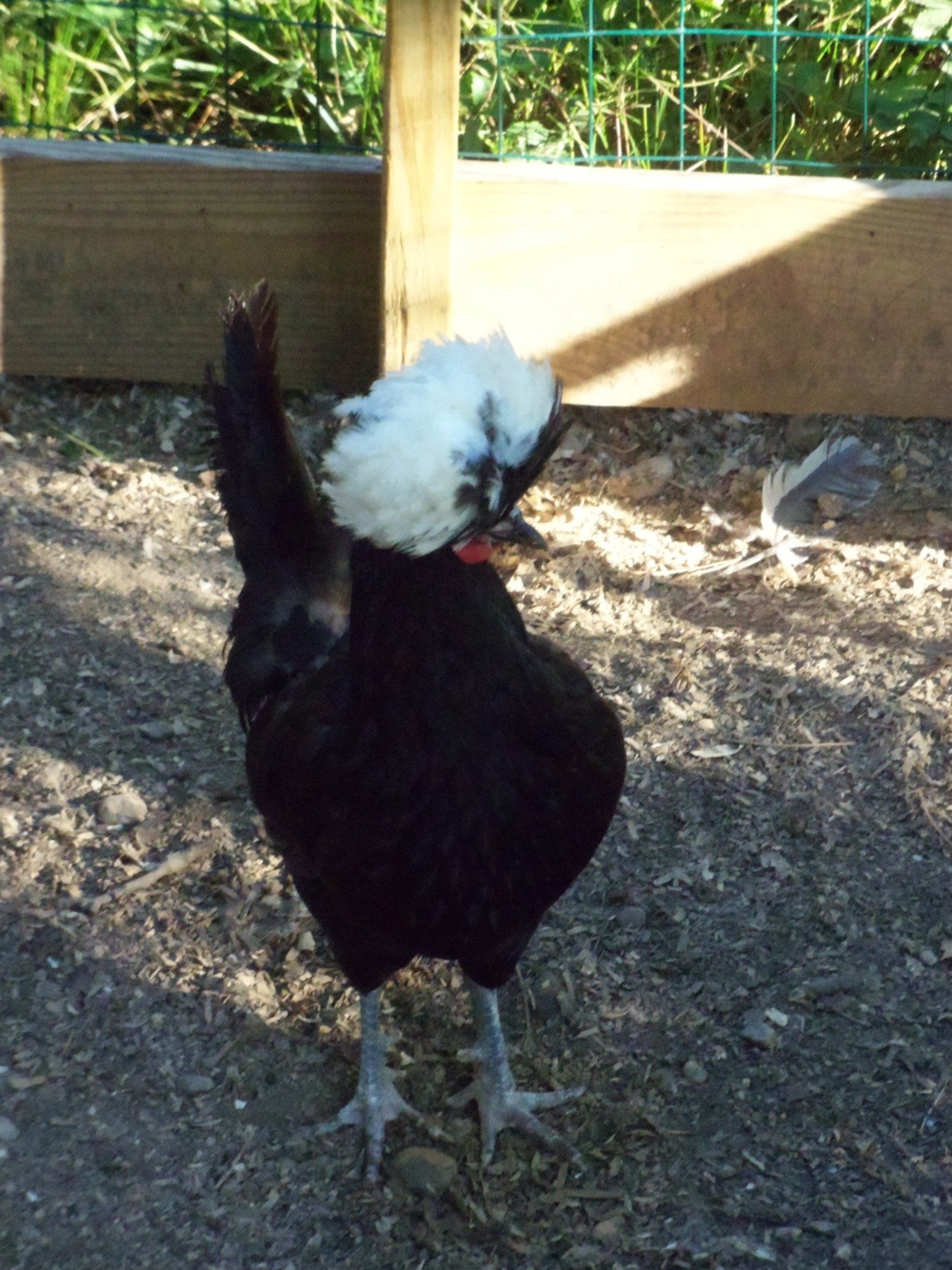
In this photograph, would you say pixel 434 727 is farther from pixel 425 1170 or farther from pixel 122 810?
pixel 122 810

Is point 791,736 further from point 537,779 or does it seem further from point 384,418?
point 384,418

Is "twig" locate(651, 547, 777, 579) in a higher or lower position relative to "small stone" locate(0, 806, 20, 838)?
higher

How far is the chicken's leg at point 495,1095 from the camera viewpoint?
2.78m

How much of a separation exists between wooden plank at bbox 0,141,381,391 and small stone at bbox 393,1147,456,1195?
8.47ft

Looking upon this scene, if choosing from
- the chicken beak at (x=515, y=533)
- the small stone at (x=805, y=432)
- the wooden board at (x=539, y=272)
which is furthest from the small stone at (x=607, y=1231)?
the small stone at (x=805, y=432)

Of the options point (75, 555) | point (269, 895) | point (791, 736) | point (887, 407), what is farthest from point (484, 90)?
point (269, 895)

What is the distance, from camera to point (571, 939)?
3.19 meters

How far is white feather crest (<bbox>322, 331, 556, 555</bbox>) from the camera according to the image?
2.02 m

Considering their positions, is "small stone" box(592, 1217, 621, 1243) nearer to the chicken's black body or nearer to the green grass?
the chicken's black body

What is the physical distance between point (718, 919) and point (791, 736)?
0.66 metres

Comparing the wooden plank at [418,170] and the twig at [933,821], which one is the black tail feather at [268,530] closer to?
the wooden plank at [418,170]

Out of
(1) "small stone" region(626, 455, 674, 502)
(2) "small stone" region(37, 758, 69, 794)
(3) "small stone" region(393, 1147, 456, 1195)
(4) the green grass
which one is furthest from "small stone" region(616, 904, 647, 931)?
(4) the green grass

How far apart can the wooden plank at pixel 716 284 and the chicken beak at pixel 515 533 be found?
2.02m

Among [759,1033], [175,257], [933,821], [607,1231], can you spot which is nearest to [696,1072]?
[759,1033]
